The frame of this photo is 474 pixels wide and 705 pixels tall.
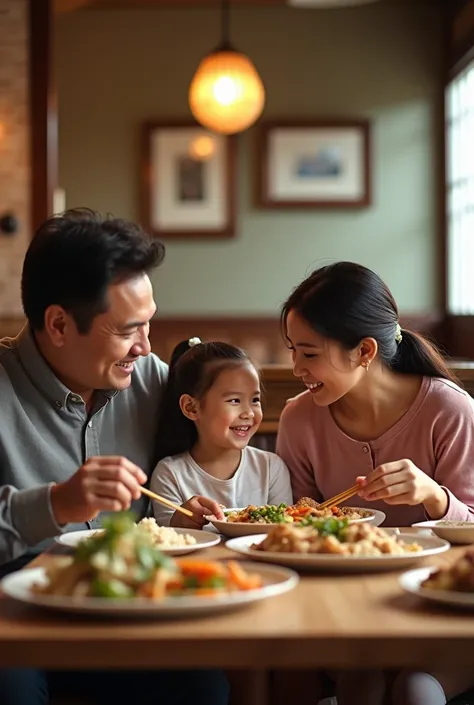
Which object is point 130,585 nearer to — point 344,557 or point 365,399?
point 344,557

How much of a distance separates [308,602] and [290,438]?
1194 millimetres

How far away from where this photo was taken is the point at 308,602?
1.43 metres

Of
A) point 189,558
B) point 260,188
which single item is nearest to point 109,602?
point 189,558

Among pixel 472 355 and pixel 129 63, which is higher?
pixel 129 63

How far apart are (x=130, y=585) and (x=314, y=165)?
6.58m

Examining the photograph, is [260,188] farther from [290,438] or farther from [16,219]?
[290,438]

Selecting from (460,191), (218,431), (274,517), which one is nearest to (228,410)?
(218,431)

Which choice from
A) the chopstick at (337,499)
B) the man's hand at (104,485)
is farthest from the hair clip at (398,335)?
the man's hand at (104,485)

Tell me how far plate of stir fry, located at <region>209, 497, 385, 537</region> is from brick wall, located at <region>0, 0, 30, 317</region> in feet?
14.1

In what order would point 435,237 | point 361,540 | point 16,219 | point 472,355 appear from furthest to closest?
point 435,237
point 472,355
point 16,219
point 361,540

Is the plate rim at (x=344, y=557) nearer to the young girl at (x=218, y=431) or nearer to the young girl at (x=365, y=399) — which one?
the young girl at (x=365, y=399)

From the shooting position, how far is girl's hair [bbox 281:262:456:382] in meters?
2.44

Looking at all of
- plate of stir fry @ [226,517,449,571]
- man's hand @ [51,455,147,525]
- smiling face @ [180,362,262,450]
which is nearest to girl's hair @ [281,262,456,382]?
smiling face @ [180,362,262,450]

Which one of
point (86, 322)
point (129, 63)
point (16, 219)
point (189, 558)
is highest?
point (129, 63)
